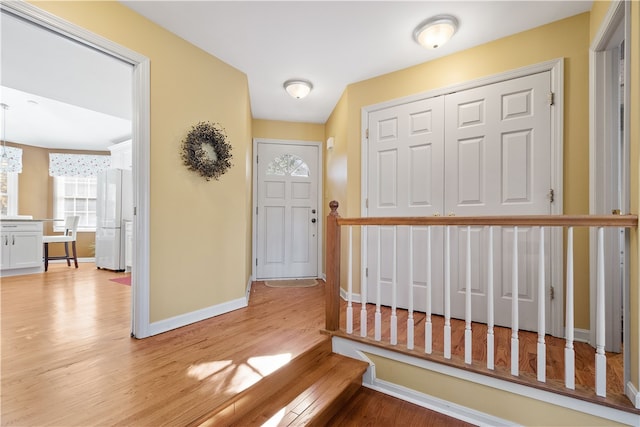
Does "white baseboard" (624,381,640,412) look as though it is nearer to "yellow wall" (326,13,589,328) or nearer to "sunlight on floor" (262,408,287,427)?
"yellow wall" (326,13,589,328)

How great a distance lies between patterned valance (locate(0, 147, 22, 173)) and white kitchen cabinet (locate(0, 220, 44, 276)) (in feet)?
4.71

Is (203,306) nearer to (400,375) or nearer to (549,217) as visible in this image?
(400,375)

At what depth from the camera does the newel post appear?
2.13 m

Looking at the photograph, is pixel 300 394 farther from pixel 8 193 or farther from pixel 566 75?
pixel 8 193

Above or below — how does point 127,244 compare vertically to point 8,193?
below

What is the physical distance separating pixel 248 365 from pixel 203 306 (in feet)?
3.39

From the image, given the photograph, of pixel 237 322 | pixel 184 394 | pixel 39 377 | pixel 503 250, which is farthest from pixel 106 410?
pixel 503 250

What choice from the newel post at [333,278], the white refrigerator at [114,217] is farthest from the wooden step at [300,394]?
the white refrigerator at [114,217]

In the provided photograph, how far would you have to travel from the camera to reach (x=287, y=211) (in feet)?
13.8

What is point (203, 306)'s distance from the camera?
8.21 feet

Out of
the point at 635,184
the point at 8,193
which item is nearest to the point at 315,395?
the point at 635,184

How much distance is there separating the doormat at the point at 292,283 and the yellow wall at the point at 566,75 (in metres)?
2.51

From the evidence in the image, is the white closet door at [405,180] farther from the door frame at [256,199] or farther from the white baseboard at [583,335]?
the door frame at [256,199]

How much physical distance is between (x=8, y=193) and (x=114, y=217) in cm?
259
